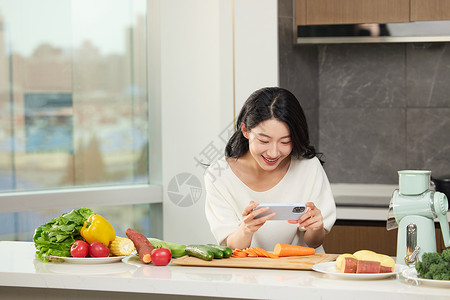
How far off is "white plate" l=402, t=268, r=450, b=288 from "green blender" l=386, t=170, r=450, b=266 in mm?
118

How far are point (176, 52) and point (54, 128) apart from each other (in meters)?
0.91

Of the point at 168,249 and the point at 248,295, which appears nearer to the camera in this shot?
the point at 248,295

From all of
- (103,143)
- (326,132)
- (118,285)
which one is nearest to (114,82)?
(103,143)

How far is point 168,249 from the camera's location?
2.23m

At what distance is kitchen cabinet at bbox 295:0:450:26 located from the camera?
150 inches

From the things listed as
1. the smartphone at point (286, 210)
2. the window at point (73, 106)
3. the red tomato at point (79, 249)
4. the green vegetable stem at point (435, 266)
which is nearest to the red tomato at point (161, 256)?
the red tomato at point (79, 249)

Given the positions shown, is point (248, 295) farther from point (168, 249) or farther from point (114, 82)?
point (114, 82)

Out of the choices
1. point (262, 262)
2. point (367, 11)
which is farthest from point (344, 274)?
point (367, 11)

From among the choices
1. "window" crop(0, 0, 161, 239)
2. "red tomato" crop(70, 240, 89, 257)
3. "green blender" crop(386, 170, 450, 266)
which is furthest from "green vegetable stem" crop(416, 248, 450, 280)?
"window" crop(0, 0, 161, 239)

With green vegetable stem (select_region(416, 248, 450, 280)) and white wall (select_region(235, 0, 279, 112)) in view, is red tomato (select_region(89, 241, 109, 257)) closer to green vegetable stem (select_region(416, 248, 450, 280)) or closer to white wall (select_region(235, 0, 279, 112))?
green vegetable stem (select_region(416, 248, 450, 280))

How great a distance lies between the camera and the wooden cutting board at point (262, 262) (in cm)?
213

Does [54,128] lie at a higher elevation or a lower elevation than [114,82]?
lower

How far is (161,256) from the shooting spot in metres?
2.19

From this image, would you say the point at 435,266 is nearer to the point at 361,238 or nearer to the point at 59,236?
the point at 59,236
